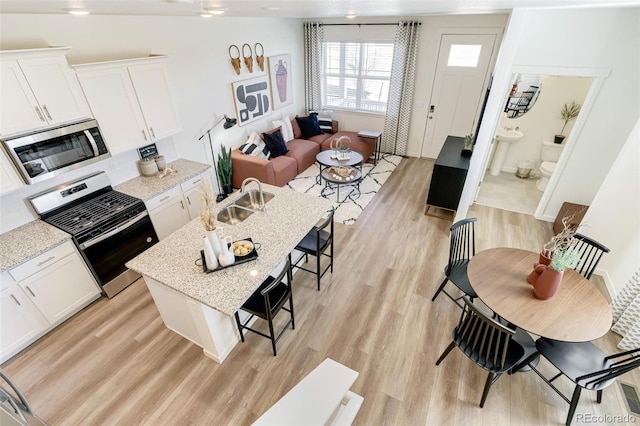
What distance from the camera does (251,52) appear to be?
5137 millimetres

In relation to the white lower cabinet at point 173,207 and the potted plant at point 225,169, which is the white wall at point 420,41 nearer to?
the potted plant at point 225,169

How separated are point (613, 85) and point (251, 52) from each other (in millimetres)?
5159

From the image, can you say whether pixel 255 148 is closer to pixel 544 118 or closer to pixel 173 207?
pixel 173 207

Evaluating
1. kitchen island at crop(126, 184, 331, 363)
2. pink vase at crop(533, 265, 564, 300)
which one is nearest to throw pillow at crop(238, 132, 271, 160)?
kitchen island at crop(126, 184, 331, 363)

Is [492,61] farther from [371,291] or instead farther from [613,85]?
[371,291]

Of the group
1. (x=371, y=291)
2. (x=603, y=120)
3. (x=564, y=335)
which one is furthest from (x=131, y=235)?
(x=603, y=120)

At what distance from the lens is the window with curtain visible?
20.2ft

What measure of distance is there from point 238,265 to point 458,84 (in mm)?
5494

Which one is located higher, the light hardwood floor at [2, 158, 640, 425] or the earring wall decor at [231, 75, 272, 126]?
the earring wall decor at [231, 75, 272, 126]

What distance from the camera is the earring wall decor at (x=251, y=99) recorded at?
16.7ft

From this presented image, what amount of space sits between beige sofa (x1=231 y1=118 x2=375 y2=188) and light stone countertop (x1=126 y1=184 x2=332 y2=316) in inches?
68.0

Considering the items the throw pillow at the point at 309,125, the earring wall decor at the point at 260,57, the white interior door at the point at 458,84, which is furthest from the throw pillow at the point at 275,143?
the white interior door at the point at 458,84

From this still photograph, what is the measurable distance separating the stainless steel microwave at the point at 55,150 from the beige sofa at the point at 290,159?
2.13 metres

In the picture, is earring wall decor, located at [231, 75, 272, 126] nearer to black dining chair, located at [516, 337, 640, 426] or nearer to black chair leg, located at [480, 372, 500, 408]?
black chair leg, located at [480, 372, 500, 408]
